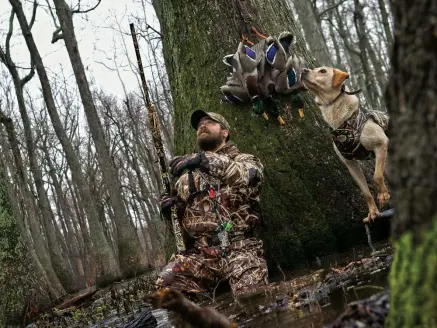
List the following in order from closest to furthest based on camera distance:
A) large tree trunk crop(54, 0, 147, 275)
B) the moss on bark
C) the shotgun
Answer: the moss on bark, the shotgun, large tree trunk crop(54, 0, 147, 275)

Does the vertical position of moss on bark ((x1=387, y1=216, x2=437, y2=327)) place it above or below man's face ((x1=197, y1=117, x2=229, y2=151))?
below

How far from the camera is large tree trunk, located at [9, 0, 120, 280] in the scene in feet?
46.3

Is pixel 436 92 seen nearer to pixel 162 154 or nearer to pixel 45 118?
pixel 162 154

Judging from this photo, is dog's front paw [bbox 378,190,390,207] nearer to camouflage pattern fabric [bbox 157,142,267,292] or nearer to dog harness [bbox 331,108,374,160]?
dog harness [bbox 331,108,374,160]

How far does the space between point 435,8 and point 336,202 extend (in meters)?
4.35

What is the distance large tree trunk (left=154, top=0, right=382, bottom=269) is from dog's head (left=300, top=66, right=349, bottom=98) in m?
1.00

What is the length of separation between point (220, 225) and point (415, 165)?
137 inches

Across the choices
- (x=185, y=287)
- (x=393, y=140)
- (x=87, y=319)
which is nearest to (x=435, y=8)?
(x=393, y=140)

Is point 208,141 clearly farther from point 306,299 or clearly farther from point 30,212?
point 30,212

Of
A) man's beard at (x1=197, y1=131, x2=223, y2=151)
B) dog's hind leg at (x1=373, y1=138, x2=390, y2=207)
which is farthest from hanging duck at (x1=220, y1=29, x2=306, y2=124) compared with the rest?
dog's hind leg at (x1=373, y1=138, x2=390, y2=207)

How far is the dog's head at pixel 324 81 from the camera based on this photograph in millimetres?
4473

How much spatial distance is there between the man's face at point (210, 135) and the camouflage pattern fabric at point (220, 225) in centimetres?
18

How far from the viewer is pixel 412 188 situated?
1.12 m

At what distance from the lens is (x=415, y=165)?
1118 millimetres
